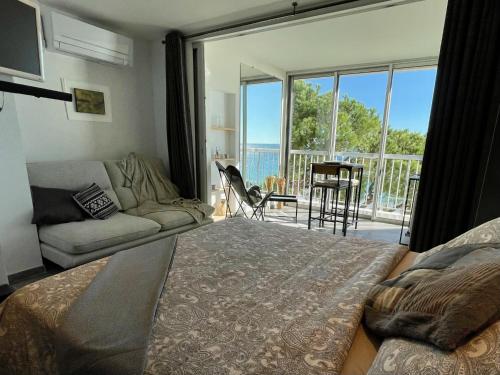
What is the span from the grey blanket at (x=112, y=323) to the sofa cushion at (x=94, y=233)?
3.42 ft

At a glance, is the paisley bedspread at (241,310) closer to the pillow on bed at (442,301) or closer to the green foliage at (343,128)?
the pillow on bed at (442,301)

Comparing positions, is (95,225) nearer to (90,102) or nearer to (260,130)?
(90,102)

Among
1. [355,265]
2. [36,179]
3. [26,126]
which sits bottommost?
[355,265]

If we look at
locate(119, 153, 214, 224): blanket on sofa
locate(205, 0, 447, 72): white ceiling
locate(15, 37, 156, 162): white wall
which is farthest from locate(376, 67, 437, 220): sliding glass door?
locate(15, 37, 156, 162): white wall

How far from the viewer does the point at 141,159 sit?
132 inches

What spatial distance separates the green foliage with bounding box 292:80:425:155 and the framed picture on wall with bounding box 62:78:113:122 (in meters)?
3.15

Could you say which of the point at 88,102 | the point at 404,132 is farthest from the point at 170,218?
the point at 404,132

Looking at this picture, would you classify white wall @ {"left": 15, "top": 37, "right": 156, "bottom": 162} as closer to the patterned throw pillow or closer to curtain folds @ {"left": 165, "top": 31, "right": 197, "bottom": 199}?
curtain folds @ {"left": 165, "top": 31, "right": 197, "bottom": 199}

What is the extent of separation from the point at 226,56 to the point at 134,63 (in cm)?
122

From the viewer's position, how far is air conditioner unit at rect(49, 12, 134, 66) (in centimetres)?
253

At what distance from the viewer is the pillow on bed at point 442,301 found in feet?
2.04

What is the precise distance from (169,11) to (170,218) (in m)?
2.06

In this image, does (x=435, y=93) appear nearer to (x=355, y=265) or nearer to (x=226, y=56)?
(x=355, y=265)

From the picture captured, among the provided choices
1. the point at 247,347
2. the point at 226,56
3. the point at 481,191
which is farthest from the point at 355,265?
the point at 226,56
